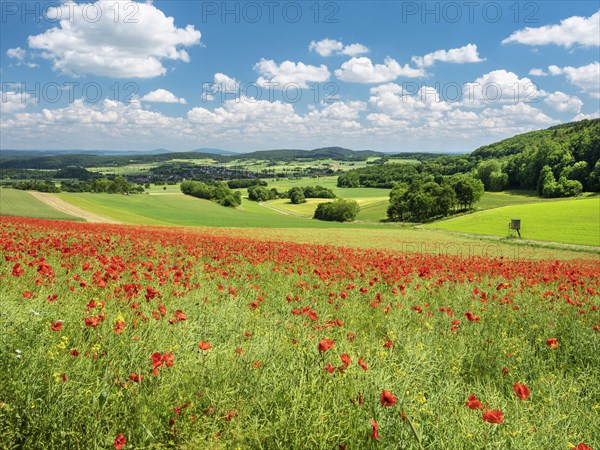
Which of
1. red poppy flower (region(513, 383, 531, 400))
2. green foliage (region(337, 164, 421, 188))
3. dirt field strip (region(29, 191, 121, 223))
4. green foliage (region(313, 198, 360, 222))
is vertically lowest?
green foliage (region(313, 198, 360, 222))

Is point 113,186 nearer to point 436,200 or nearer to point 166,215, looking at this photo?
point 166,215

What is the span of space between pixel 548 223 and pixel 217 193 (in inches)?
3646

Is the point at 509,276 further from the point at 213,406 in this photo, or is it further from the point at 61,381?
the point at 61,381

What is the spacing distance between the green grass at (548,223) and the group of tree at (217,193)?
68883 mm

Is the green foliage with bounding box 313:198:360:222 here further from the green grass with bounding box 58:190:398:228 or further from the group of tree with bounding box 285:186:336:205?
the group of tree with bounding box 285:186:336:205

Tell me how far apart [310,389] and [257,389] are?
44 centimetres

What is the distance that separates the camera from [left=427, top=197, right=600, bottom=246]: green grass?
4172 centimetres

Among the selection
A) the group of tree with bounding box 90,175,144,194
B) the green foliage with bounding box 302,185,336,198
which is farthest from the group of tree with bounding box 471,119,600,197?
the group of tree with bounding box 90,175,144,194

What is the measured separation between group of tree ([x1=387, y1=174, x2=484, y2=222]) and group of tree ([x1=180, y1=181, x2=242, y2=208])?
4932 cm

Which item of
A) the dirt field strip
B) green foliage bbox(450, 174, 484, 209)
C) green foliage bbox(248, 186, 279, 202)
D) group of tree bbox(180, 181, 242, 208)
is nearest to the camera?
the dirt field strip

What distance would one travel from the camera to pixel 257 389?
3.16 m

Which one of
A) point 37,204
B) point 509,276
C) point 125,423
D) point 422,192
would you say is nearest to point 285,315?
point 125,423

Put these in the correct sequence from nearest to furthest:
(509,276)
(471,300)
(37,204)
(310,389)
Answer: (310,389)
(471,300)
(509,276)
(37,204)

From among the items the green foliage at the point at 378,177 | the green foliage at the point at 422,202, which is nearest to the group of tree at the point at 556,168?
the green foliage at the point at 422,202
